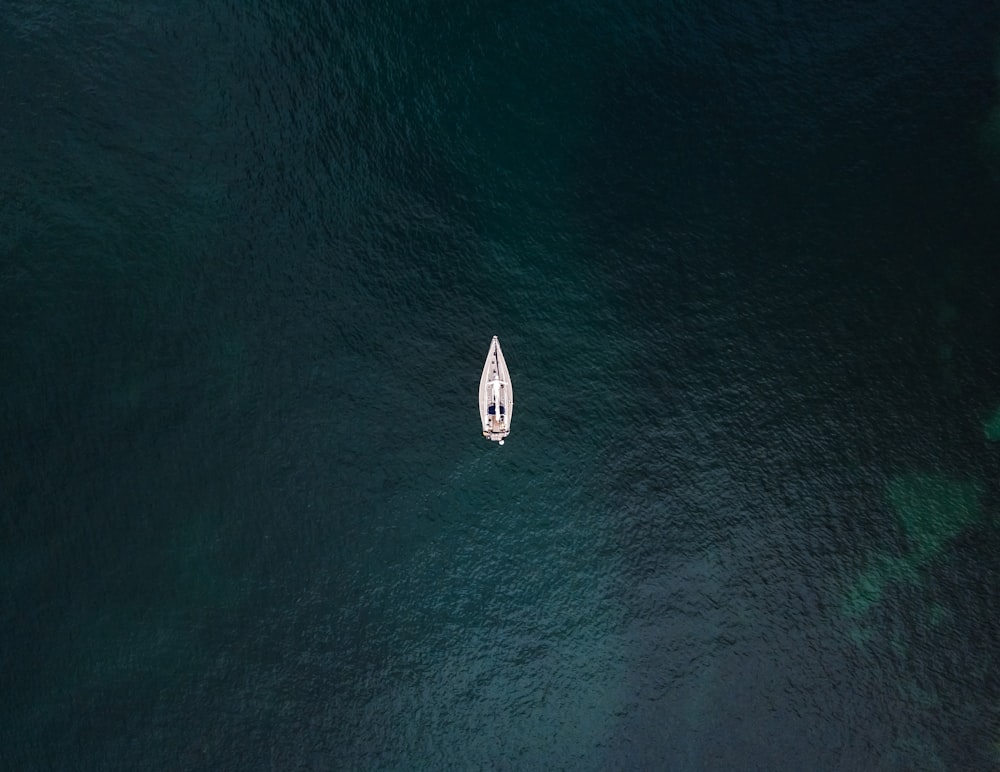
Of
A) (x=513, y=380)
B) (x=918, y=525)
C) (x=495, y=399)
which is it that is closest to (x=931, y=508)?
(x=918, y=525)

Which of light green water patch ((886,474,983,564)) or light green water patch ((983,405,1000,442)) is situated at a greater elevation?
light green water patch ((983,405,1000,442))

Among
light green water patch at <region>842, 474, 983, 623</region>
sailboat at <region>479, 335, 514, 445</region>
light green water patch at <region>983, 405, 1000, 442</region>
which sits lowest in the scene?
light green water patch at <region>842, 474, 983, 623</region>

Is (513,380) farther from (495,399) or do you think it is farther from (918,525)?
(918,525)

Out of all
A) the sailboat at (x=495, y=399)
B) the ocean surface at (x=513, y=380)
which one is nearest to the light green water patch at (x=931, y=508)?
the ocean surface at (x=513, y=380)

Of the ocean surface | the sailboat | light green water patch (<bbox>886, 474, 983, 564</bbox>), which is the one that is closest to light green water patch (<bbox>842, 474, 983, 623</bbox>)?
light green water patch (<bbox>886, 474, 983, 564</bbox>)

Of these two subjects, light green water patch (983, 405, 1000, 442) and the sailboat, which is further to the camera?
light green water patch (983, 405, 1000, 442)

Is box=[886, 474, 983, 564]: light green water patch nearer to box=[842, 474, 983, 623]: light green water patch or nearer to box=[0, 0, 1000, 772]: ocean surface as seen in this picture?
box=[842, 474, 983, 623]: light green water patch

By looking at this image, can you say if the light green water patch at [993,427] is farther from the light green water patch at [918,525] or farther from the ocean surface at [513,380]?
the light green water patch at [918,525]
